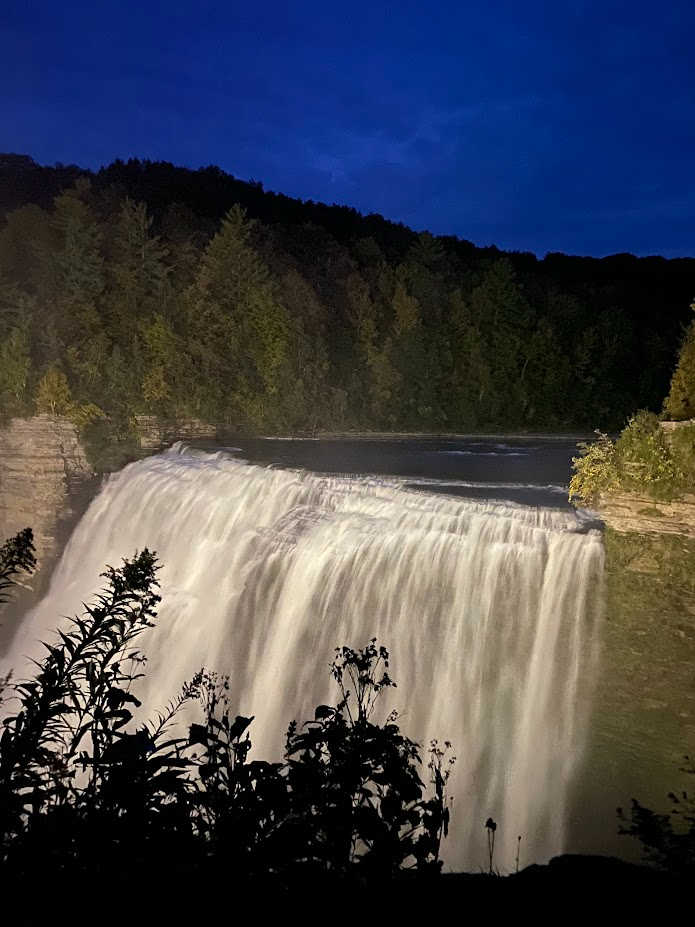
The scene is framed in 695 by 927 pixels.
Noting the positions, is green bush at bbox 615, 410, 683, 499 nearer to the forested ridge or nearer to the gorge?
the gorge

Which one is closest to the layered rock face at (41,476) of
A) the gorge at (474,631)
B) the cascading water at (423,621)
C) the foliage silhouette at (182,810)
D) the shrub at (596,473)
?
the cascading water at (423,621)

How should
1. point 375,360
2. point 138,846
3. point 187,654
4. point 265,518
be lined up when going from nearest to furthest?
point 138,846
point 187,654
point 265,518
point 375,360

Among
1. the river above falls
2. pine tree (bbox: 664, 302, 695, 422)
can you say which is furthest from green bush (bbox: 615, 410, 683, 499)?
the river above falls

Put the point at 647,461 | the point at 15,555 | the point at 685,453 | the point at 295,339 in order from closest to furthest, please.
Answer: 1. the point at 15,555
2. the point at 685,453
3. the point at 647,461
4. the point at 295,339

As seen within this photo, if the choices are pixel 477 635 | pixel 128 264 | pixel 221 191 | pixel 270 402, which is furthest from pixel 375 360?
pixel 221 191

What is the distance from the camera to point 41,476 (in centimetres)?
2314

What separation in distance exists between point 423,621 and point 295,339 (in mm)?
25512

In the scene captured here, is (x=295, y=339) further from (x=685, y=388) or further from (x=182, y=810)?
(x=182, y=810)

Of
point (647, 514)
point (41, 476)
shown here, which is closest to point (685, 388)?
point (647, 514)

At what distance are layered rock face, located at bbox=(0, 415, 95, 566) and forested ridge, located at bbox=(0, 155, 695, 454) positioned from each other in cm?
360

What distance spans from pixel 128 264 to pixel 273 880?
37.0 metres

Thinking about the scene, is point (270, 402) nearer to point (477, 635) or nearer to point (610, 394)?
point (610, 394)

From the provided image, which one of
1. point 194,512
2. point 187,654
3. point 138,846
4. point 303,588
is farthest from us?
point 194,512

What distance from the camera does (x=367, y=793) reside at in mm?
3027
